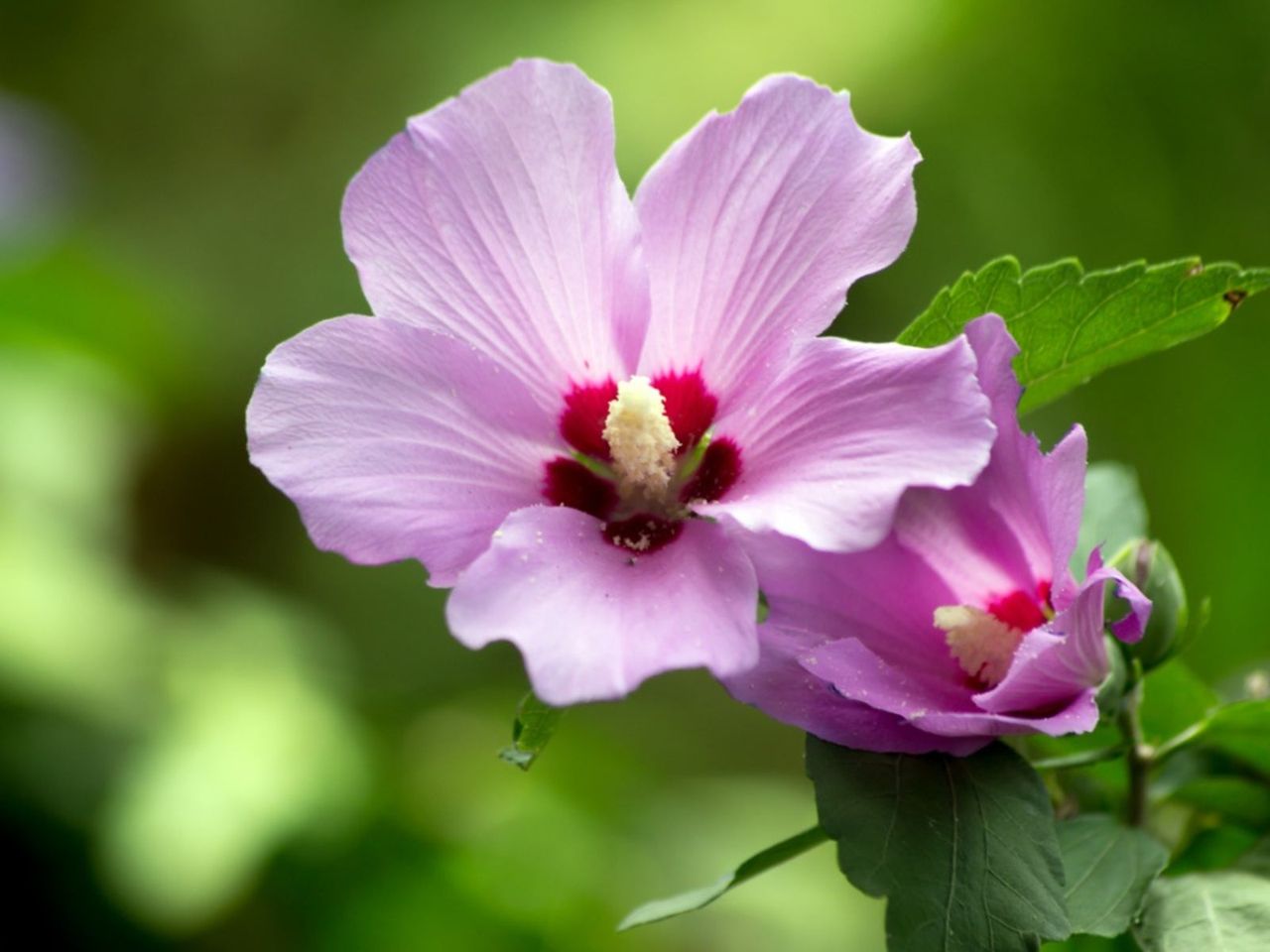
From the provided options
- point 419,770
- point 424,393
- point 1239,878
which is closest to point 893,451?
point 424,393

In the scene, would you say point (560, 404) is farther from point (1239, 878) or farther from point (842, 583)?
point (1239, 878)

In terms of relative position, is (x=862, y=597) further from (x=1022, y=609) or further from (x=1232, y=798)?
(x=1232, y=798)

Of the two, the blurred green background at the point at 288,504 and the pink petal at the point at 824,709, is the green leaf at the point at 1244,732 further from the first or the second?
the blurred green background at the point at 288,504

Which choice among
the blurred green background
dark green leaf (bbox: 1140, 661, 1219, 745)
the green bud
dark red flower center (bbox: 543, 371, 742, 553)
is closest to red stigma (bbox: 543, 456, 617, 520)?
dark red flower center (bbox: 543, 371, 742, 553)

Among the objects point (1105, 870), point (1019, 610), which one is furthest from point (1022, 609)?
point (1105, 870)

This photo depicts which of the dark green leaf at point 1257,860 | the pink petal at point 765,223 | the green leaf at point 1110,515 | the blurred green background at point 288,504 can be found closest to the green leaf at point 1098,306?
the pink petal at point 765,223

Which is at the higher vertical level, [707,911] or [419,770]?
[419,770]

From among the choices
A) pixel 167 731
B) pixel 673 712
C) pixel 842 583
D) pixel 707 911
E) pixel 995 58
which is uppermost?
pixel 842 583
